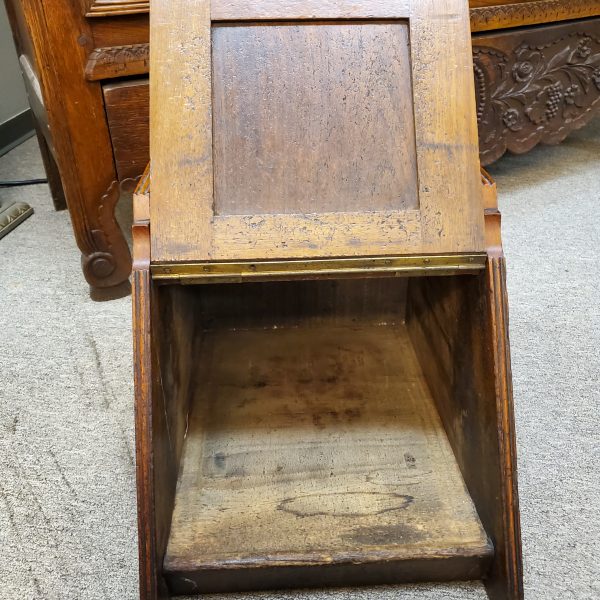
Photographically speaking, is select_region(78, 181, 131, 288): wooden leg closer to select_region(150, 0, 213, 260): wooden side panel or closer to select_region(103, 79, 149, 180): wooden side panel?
select_region(103, 79, 149, 180): wooden side panel

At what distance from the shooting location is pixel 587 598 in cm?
76

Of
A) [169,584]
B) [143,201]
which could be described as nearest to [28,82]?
[143,201]

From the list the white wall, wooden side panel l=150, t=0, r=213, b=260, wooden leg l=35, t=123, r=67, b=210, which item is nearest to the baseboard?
the white wall

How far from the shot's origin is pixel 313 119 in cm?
75

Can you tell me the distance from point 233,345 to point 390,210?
49cm

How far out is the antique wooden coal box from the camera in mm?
708

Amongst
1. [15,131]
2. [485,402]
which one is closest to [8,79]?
[15,131]

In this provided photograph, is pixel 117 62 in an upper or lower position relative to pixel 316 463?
upper

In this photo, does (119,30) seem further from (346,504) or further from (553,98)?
(553,98)

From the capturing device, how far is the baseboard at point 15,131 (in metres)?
2.06

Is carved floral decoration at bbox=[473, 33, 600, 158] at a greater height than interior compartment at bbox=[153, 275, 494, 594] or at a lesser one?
greater

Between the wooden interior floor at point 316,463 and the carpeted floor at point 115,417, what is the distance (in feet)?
0.23

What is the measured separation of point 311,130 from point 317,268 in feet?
0.53

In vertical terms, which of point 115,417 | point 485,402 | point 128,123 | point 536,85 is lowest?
point 115,417
